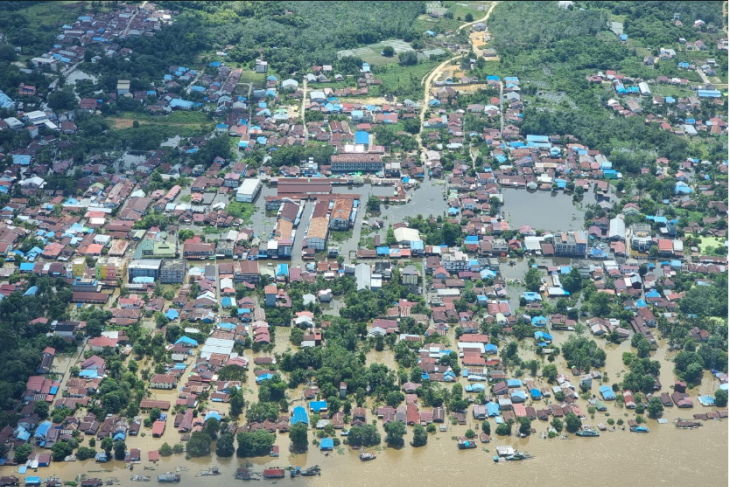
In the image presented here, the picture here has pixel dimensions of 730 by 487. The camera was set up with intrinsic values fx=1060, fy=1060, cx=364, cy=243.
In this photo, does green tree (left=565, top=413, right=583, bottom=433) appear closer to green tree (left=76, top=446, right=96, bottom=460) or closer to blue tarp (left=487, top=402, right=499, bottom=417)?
blue tarp (left=487, top=402, right=499, bottom=417)

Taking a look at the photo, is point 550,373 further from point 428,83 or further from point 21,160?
point 21,160

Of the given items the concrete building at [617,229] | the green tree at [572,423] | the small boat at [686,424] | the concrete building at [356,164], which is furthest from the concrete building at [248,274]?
the small boat at [686,424]

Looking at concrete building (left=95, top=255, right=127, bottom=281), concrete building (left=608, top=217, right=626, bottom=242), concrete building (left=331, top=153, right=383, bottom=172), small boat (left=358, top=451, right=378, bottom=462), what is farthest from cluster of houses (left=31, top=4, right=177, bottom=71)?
small boat (left=358, top=451, right=378, bottom=462)

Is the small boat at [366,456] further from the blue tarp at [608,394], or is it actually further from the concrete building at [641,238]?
the concrete building at [641,238]

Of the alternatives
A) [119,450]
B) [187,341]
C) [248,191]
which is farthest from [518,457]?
[248,191]

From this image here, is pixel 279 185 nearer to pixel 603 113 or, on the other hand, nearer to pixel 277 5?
pixel 603 113

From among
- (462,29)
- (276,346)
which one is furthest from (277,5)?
(276,346)
